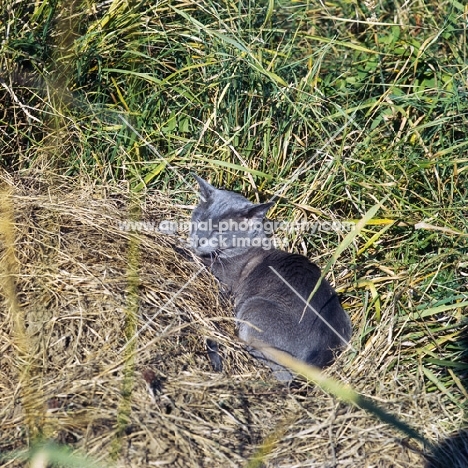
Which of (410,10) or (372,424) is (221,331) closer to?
(372,424)

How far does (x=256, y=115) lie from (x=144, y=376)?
1.78m

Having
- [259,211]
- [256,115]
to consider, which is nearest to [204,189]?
[259,211]

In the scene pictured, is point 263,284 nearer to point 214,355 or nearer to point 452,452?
point 214,355

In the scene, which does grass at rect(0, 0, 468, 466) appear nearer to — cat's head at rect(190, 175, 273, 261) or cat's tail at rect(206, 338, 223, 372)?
cat's head at rect(190, 175, 273, 261)

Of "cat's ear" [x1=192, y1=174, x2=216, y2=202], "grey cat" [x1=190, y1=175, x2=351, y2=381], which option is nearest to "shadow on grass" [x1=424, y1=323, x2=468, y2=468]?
"grey cat" [x1=190, y1=175, x2=351, y2=381]

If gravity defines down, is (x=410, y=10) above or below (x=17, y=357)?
above

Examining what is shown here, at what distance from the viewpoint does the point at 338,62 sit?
4.09 metres

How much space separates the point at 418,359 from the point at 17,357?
1.65 m

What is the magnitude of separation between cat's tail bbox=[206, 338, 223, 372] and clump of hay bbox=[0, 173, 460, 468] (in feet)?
0.10

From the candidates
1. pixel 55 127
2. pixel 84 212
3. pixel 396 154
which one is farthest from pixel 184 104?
pixel 396 154

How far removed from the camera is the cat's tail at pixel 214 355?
2.80 m

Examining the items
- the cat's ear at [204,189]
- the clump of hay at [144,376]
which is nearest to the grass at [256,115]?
the cat's ear at [204,189]

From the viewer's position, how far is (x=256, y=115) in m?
3.74

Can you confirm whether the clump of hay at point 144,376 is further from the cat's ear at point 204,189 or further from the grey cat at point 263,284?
the cat's ear at point 204,189
